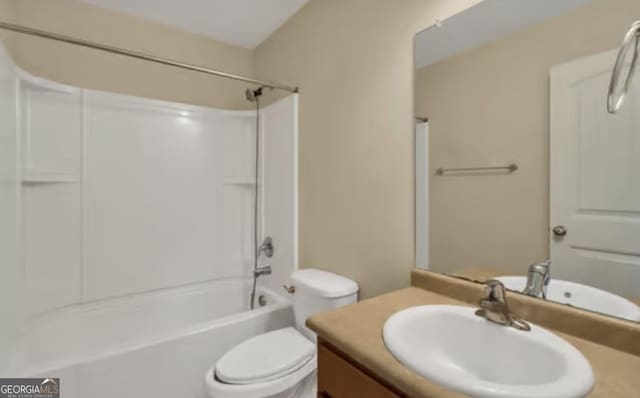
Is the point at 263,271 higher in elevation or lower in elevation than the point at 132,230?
lower

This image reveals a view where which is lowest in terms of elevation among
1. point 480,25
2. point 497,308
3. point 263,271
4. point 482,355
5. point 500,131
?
point 263,271

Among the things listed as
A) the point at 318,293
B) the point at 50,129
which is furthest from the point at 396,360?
the point at 50,129

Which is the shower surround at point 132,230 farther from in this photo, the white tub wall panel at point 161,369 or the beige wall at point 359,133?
the beige wall at point 359,133

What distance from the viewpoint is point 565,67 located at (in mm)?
906

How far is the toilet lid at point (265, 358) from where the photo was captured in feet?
4.06

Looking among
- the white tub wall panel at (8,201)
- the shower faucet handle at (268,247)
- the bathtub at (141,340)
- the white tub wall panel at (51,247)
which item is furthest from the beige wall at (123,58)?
the bathtub at (141,340)

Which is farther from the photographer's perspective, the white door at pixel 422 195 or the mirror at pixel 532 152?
the white door at pixel 422 195

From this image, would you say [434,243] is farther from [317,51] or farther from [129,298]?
[129,298]

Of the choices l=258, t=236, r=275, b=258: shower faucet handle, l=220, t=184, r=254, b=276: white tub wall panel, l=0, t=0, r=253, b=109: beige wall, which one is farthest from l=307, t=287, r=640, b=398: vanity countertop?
l=0, t=0, r=253, b=109: beige wall

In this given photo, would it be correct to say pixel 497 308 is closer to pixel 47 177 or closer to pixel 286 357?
pixel 286 357

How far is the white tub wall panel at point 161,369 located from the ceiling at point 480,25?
5.35ft

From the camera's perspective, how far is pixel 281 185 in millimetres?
2160

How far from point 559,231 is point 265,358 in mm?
1261

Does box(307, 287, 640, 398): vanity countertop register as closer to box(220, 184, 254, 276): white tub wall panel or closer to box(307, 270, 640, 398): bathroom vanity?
box(307, 270, 640, 398): bathroom vanity
